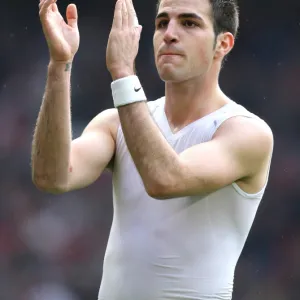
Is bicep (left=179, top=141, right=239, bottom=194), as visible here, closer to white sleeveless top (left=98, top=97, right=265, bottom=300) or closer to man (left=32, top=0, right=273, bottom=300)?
man (left=32, top=0, right=273, bottom=300)

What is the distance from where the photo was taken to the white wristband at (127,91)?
3352 millimetres

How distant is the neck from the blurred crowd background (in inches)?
153

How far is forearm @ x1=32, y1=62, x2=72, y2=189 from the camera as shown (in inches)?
137

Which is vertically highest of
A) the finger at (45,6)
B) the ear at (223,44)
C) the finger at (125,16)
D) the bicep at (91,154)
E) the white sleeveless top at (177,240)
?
the finger at (45,6)

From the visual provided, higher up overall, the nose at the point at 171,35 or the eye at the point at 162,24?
the eye at the point at 162,24

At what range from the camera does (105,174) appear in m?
7.88

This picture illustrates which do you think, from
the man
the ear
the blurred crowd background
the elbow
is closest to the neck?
the man

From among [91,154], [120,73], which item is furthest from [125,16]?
[91,154]

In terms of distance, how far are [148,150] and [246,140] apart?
1.67 ft

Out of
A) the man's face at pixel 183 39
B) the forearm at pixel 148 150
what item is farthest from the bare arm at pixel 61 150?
the man's face at pixel 183 39

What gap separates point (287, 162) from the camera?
7902 mm

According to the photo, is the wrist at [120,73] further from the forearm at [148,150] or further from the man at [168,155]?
the forearm at [148,150]

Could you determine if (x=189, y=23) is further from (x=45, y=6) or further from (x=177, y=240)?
(x=177, y=240)

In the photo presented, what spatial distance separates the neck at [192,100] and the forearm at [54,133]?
1.75ft
